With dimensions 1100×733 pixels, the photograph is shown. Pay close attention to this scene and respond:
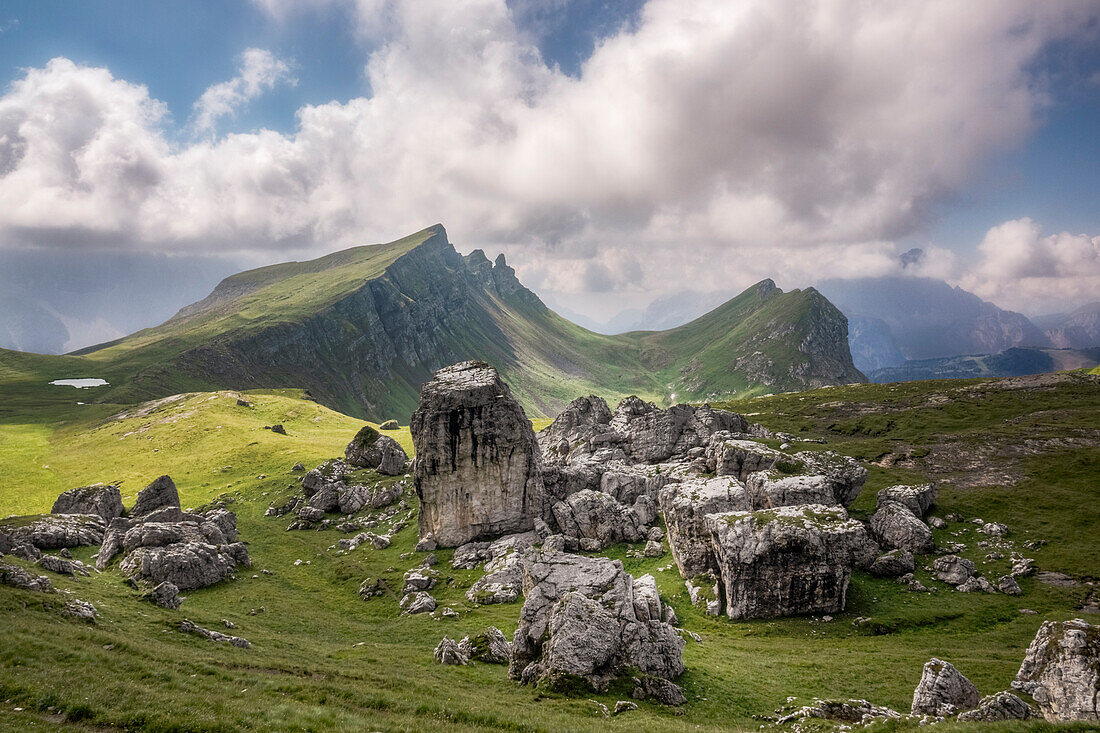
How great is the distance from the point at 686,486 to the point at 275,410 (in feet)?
538

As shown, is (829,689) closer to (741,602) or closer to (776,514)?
(741,602)

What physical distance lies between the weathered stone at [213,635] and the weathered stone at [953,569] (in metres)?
65.5

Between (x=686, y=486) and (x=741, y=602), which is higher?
(x=686, y=486)

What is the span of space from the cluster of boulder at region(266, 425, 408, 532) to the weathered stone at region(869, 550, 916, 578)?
72.0 m

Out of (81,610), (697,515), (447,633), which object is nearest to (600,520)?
(697,515)

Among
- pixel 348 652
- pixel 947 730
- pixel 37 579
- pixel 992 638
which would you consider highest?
pixel 37 579

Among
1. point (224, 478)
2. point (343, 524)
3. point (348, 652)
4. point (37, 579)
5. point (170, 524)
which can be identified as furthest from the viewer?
point (224, 478)

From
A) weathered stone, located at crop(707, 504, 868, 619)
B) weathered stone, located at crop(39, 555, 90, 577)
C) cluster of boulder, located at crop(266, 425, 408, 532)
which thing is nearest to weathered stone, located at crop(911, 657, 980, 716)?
weathered stone, located at crop(707, 504, 868, 619)

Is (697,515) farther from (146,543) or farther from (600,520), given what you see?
(146,543)

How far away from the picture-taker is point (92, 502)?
240 ft

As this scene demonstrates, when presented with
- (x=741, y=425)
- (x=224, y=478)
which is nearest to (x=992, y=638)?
(x=741, y=425)

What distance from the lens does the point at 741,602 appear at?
44.6m

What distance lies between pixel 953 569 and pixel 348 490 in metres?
89.6

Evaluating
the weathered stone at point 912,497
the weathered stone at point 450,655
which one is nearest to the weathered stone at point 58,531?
the weathered stone at point 450,655
